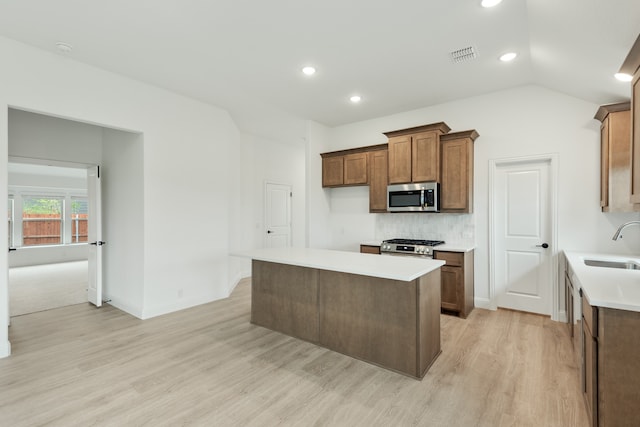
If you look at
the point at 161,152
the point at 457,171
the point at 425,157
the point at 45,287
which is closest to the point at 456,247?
the point at 457,171

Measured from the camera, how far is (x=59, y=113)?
10.5 ft

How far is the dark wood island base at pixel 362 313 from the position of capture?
2521mm

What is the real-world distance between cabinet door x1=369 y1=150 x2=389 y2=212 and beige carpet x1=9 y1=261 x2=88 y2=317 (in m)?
4.76

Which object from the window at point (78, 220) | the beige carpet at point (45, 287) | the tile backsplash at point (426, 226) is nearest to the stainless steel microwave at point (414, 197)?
the tile backsplash at point (426, 226)

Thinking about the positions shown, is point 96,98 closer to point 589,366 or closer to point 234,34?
point 234,34

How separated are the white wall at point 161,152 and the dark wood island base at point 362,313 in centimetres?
149

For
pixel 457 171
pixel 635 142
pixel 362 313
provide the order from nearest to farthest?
pixel 635 142 → pixel 362 313 → pixel 457 171

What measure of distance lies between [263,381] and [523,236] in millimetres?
3621

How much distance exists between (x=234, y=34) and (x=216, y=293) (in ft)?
11.5

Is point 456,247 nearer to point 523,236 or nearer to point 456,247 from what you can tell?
point 456,247

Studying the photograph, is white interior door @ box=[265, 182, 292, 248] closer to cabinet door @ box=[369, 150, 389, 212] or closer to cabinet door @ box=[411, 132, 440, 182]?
cabinet door @ box=[369, 150, 389, 212]

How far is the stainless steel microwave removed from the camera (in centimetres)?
429

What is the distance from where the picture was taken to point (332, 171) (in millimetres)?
5488

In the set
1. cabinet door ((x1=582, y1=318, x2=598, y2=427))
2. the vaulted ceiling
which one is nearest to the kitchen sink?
cabinet door ((x1=582, y1=318, x2=598, y2=427))
